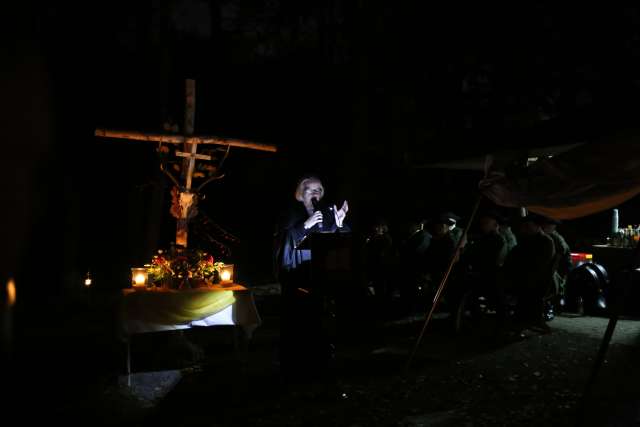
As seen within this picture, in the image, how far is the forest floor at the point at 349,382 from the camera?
5.08 meters

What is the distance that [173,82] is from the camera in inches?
589

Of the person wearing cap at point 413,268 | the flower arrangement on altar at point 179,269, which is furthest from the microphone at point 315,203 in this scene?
the person wearing cap at point 413,268

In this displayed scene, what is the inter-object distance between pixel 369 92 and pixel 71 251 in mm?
8277

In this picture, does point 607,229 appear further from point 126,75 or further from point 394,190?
point 126,75

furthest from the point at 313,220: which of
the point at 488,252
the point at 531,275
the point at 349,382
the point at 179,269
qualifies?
the point at 531,275

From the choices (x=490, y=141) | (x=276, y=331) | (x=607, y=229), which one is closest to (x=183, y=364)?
(x=276, y=331)

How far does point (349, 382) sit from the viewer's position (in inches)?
239

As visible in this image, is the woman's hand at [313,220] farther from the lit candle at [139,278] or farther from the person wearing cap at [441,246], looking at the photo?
the person wearing cap at [441,246]

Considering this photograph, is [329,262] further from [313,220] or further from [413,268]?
[413,268]

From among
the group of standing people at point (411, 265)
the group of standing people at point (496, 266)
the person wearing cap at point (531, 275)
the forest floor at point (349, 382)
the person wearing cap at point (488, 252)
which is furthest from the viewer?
the person wearing cap at point (488, 252)

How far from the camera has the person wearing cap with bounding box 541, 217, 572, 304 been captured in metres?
8.91

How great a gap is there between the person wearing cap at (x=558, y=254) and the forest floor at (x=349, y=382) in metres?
1.03

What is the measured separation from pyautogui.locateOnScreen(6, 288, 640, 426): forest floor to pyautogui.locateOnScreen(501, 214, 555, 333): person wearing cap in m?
0.35

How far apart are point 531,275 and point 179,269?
17.9 ft
